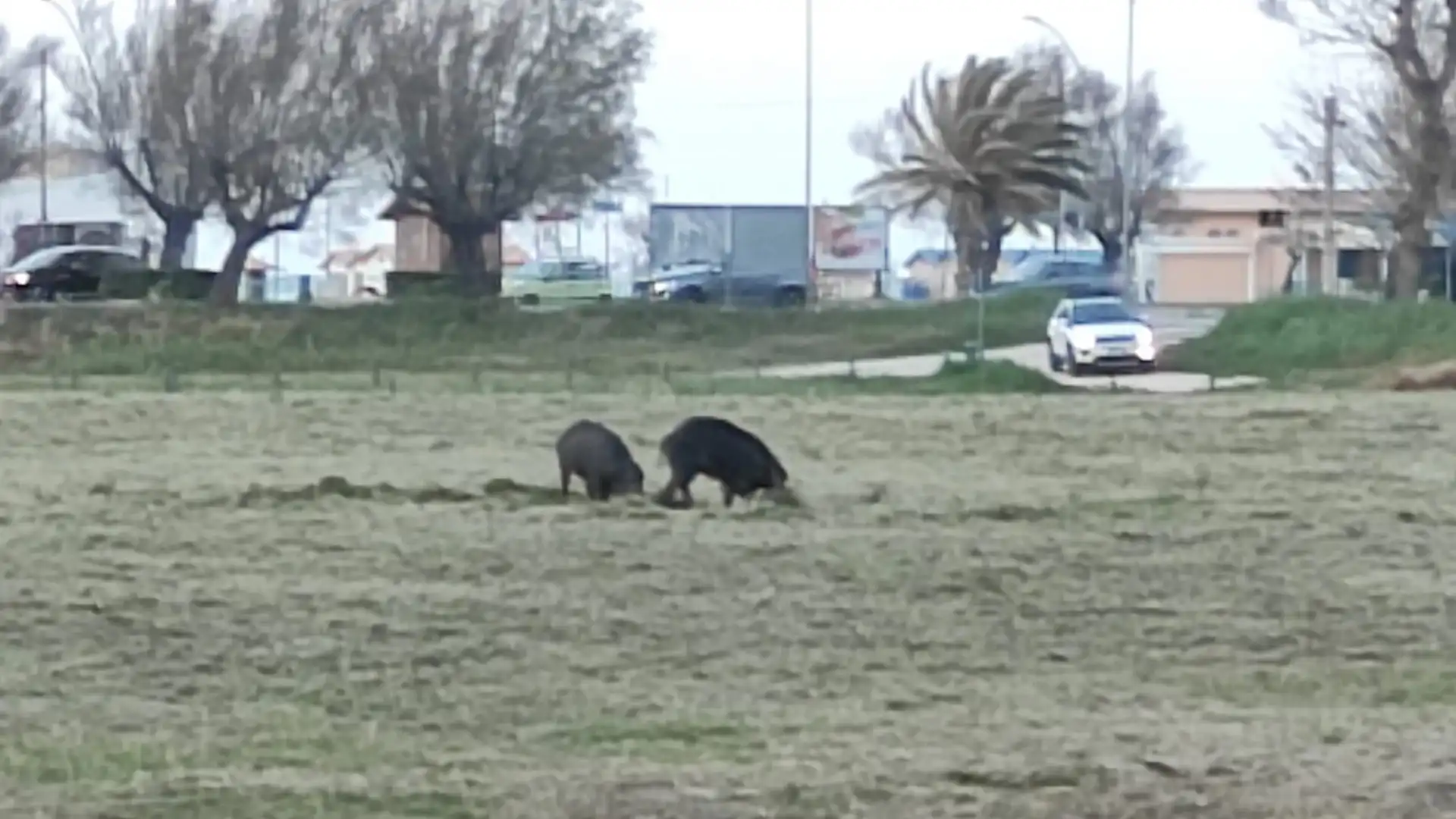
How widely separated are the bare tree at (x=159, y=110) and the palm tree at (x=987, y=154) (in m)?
14.8

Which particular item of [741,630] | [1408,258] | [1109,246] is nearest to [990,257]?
[1109,246]

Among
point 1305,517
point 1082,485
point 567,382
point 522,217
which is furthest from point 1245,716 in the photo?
point 522,217

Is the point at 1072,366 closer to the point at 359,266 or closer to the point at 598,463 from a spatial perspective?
the point at 598,463

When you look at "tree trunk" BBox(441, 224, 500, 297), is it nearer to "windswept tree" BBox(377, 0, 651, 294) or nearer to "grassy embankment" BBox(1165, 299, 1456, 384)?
"windswept tree" BBox(377, 0, 651, 294)

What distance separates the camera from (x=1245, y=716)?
1009 cm

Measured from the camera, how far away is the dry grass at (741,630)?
8.65 meters

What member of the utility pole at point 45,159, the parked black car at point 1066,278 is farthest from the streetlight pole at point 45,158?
the parked black car at point 1066,278

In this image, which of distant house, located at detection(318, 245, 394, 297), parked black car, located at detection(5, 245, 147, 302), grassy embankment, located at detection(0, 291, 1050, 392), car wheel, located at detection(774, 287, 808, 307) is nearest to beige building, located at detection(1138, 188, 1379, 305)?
car wheel, located at detection(774, 287, 808, 307)

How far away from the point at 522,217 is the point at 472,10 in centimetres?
450

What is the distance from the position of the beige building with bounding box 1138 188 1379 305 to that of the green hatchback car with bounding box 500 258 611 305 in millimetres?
16077

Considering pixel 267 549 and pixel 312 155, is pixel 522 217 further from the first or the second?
pixel 267 549

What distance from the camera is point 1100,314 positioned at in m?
35.4

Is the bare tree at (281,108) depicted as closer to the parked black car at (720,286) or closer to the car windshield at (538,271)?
the parked black car at (720,286)

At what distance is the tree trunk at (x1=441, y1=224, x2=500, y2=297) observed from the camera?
156 ft
